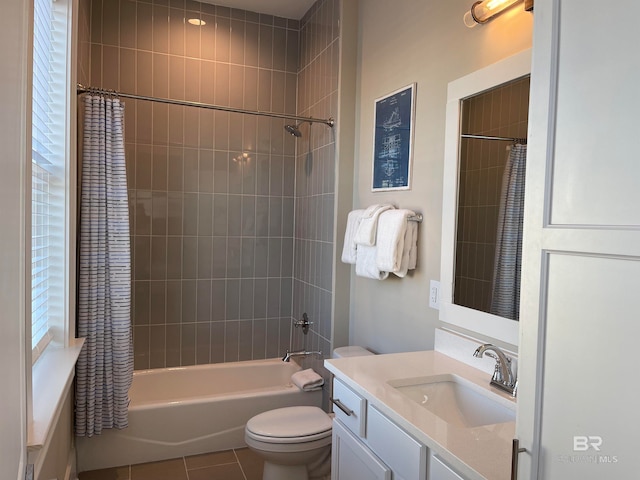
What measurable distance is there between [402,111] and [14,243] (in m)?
1.87

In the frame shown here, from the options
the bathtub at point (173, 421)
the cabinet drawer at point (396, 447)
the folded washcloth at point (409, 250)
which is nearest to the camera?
the cabinet drawer at point (396, 447)

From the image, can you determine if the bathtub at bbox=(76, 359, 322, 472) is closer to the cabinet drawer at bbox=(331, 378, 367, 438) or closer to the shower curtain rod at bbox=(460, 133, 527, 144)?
the cabinet drawer at bbox=(331, 378, 367, 438)

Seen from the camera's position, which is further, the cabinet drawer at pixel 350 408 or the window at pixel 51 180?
the window at pixel 51 180

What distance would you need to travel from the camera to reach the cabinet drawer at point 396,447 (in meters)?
1.27

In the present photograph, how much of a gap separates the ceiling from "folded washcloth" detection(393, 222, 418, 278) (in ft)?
6.66

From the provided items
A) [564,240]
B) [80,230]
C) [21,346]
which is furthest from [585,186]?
[80,230]

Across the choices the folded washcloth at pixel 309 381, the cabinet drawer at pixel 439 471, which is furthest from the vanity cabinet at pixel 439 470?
the folded washcloth at pixel 309 381

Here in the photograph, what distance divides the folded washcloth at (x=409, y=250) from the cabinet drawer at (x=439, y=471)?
103cm

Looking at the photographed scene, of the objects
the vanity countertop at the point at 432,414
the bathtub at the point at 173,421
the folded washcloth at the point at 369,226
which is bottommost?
the bathtub at the point at 173,421

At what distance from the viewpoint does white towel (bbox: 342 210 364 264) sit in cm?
250

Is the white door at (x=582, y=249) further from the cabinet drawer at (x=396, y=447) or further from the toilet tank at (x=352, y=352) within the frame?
the toilet tank at (x=352, y=352)

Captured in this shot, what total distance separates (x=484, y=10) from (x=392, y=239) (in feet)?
3.25

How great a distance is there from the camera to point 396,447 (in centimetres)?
138

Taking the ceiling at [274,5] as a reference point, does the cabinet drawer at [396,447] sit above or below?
below
